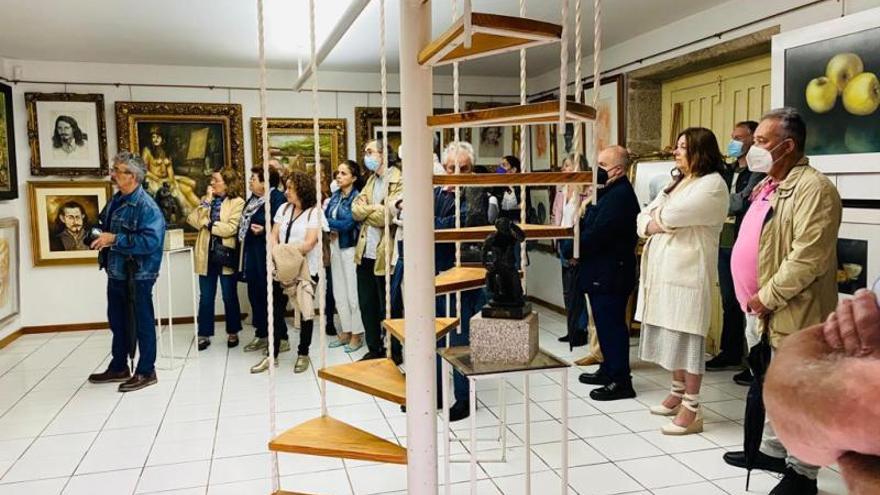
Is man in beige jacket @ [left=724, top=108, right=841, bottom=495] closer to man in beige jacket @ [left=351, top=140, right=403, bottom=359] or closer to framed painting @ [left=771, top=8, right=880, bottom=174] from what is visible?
framed painting @ [left=771, top=8, right=880, bottom=174]

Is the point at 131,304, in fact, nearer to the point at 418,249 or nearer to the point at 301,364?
the point at 301,364

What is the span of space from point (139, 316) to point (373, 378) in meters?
2.49

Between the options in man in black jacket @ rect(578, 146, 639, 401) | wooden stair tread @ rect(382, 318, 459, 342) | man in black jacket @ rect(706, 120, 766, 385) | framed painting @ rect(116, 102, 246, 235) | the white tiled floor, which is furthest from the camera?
framed painting @ rect(116, 102, 246, 235)

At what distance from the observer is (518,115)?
1.71m

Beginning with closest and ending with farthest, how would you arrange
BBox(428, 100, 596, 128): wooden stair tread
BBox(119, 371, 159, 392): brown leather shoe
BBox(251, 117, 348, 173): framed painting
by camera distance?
BBox(428, 100, 596, 128): wooden stair tread
BBox(119, 371, 159, 392): brown leather shoe
BBox(251, 117, 348, 173): framed painting

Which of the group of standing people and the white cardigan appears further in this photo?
the white cardigan

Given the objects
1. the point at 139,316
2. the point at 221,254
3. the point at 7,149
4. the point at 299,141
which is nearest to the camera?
the point at 139,316

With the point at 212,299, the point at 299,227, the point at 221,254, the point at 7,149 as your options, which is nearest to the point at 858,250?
the point at 299,227

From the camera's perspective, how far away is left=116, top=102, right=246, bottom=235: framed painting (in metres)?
5.91

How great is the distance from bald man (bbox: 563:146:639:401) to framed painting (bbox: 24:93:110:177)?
4.68m

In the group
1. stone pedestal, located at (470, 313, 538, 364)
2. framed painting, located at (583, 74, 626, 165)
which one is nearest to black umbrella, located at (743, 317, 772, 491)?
stone pedestal, located at (470, 313, 538, 364)

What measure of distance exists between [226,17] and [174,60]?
69.5 inches

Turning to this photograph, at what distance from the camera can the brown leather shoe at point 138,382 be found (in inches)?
161

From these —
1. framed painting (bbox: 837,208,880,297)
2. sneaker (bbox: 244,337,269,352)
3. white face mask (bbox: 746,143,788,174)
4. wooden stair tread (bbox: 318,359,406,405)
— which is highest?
white face mask (bbox: 746,143,788,174)
